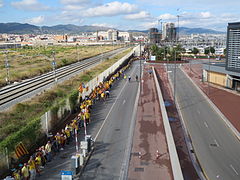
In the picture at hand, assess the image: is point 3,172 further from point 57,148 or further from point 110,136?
point 110,136

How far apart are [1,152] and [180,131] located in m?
13.4

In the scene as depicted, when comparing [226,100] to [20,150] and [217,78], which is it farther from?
[20,150]

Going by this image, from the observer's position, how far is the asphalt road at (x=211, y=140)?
49.2 ft

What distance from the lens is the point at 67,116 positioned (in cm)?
2269

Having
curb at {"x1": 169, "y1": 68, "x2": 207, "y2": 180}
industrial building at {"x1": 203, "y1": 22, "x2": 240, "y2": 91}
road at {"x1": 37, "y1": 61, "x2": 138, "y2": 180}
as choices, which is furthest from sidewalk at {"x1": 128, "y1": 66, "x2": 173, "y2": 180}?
industrial building at {"x1": 203, "y1": 22, "x2": 240, "y2": 91}

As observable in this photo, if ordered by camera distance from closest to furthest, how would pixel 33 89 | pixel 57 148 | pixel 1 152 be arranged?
pixel 1 152 < pixel 57 148 < pixel 33 89

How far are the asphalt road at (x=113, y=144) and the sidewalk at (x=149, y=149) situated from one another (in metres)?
0.53

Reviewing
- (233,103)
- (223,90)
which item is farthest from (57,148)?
(223,90)

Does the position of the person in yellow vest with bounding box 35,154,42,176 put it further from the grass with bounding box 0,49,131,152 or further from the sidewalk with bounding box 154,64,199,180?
the sidewalk with bounding box 154,64,199,180

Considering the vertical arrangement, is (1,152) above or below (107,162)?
above

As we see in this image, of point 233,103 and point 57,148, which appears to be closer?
point 57,148

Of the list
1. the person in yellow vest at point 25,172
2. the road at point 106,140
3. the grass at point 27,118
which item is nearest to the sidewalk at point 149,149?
the road at point 106,140

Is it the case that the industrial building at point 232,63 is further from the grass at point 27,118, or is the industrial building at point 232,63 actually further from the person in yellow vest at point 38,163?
the person in yellow vest at point 38,163

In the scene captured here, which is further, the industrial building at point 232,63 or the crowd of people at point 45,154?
the industrial building at point 232,63
